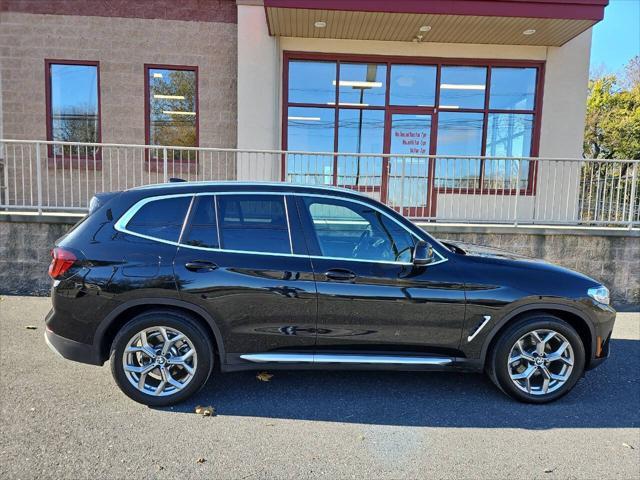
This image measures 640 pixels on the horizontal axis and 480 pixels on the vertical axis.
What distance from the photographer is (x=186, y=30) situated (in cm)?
960

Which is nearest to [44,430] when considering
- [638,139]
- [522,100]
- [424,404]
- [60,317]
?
[60,317]

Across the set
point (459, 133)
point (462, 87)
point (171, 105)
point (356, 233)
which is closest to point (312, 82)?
point (171, 105)

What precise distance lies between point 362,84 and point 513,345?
7.69 metres

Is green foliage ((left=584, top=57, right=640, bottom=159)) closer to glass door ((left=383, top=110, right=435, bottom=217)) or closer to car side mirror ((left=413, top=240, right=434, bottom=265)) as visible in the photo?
glass door ((left=383, top=110, right=435, bottom=217))

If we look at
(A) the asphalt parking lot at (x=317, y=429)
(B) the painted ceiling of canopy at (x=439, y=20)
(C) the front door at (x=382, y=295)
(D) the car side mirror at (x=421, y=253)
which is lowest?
(A) the asphalt parking lot at (x=317, y=429)

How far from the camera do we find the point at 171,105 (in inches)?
388

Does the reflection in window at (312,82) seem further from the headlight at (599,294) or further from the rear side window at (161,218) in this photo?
the headlight at (599,294)

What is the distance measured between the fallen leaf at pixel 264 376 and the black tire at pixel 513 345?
193 cm

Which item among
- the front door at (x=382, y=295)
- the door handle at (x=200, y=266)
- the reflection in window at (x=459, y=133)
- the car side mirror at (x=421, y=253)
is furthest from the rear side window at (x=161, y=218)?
the reflection in window at (x=459, y=133)

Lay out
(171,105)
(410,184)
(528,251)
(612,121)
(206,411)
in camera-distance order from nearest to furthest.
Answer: (206,411), (528,251), (410,184), (171,105), (612,121)

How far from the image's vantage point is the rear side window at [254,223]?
3.59 m

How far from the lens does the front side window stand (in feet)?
12.0

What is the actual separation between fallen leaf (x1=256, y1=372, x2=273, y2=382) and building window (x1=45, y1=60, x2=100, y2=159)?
7.82m

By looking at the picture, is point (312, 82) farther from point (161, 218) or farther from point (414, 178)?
point (161, 218)
